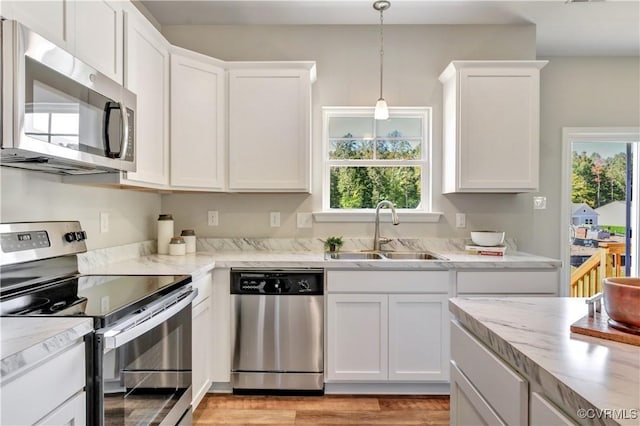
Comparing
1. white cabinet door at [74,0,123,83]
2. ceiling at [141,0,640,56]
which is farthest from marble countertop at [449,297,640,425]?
ceiling at [141,0,640,56]

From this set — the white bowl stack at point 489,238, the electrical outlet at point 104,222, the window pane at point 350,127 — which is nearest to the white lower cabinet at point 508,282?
the white bowl stack at point 489,238

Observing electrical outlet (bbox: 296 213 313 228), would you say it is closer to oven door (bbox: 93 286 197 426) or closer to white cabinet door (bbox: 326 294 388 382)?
white cabinet door (bbox: 326 294 388 382)

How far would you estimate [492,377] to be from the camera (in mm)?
945

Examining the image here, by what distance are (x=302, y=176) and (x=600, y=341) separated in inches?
83.7

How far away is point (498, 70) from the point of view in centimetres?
274

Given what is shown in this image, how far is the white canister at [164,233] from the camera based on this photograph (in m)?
2.79

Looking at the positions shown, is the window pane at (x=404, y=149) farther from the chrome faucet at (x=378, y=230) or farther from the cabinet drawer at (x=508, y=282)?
the cabinet drawer at (x=508, y=282)

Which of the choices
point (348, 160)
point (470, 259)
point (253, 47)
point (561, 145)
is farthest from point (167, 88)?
point (561, 145)

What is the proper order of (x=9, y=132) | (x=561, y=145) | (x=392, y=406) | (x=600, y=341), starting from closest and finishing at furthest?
(x=600, y=341) → (x=9, y=132) → (x=392, y=406) → (x=561, y=145)

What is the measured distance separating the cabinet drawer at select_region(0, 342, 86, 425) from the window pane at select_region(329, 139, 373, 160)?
2386 mm

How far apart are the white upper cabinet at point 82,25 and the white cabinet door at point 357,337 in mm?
1786

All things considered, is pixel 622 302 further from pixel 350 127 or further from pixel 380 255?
pixel 350 127

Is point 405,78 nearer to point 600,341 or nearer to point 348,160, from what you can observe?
point 348,160

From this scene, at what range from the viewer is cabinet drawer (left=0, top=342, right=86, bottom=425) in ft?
2.90
